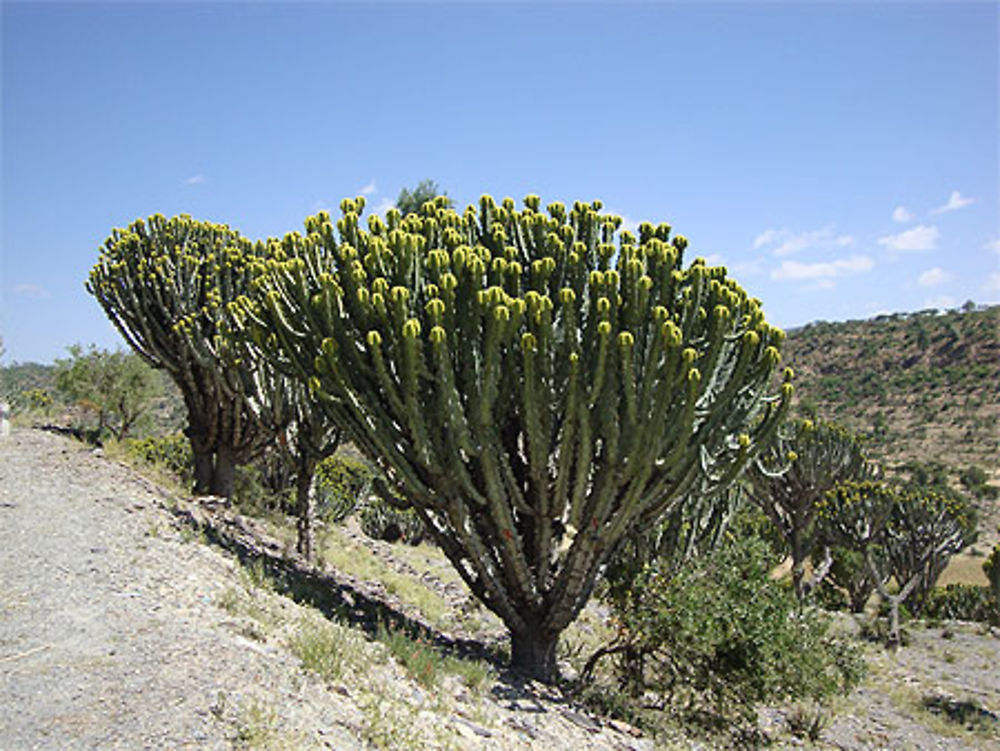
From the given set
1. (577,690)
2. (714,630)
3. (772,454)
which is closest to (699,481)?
(714,630)

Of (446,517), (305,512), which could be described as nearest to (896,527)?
(305,512)

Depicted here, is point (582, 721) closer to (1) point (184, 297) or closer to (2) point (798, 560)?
(1) point (184, 297)

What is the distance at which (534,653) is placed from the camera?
7.27m

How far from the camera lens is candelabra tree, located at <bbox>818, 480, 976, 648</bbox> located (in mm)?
18469

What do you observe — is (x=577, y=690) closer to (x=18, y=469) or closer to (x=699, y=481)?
(x=699, y=481)

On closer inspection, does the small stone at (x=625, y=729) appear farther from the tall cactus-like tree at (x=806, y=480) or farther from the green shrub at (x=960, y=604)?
the green shrub at (x=960, y=604)

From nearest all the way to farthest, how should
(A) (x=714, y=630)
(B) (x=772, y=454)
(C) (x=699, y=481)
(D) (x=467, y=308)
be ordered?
(D) (x=467, y=308)
(A) (x=714, y=630)
(C) (x=699, y=481)
(B) (x=772, y=454)

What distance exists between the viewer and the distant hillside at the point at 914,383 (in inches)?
1756

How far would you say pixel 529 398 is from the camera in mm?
6199

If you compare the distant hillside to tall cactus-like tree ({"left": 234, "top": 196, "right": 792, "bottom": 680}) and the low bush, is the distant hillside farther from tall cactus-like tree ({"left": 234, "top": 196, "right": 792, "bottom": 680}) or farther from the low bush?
tall cactus-like tree ({"left": 234, "top": 196, "right": 792, "bottom": 680})

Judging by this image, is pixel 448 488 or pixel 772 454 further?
pixel 772 454

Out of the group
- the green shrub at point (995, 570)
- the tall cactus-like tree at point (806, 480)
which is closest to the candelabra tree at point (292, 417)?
the tall cactus-like tree at point (806, 480)

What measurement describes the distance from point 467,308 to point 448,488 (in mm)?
1701

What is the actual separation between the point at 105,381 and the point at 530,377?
12574 millimetres
